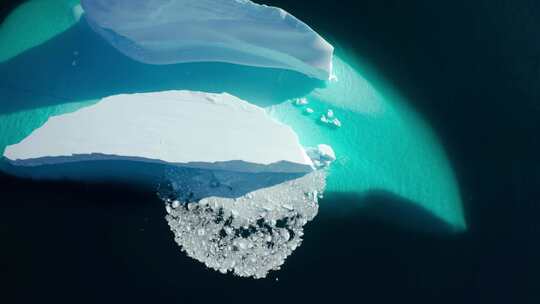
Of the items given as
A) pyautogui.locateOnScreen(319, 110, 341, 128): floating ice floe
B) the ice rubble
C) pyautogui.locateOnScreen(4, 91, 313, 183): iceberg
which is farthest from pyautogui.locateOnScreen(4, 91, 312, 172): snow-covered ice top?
pyautogui.locateOnScreen(319, 110, 341, 128): floating ice floe

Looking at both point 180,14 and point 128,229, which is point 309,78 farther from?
point 128,229

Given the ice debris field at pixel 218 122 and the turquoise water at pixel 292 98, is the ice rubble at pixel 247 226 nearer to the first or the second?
the ice debris field at pixel 218 122

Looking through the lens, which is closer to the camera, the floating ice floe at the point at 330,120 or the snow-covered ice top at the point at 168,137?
the snow-covered ice top at the point at 168,137

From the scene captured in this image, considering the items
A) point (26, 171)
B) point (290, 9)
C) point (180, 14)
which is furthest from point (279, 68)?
point (26, 171)

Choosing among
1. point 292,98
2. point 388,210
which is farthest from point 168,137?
point 388,210

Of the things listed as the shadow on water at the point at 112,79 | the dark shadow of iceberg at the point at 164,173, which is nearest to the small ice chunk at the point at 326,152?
the dark shadow of iceberg at the point at 164,173

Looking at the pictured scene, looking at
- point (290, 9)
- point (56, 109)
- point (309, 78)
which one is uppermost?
point (290, 9)
